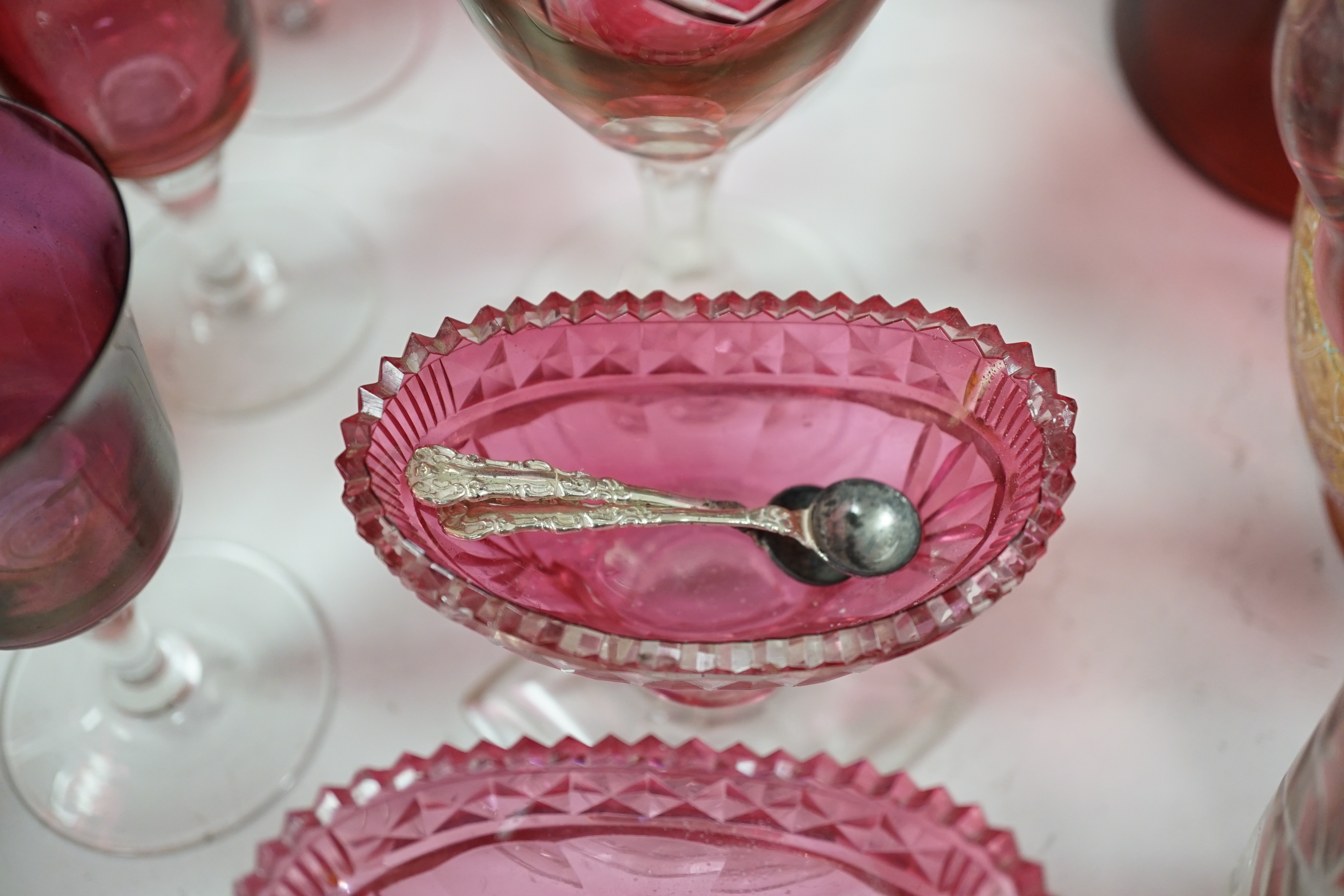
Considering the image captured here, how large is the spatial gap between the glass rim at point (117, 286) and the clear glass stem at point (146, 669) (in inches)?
5.4

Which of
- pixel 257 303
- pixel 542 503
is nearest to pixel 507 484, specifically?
pixel 542 503

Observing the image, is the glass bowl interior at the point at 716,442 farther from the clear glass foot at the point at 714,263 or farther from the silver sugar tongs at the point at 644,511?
the clear glass foot at the point at 714,263

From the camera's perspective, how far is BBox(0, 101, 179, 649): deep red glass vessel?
29 centimetres

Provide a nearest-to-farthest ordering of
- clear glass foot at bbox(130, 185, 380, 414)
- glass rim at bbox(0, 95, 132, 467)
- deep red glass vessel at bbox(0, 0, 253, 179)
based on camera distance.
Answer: glass rim at bbox(0, 95, 132, 467), deep red glass vessel at bbox(0, 0, 253, 179), clear glass foot at bbox(130, 185, 380, 414)

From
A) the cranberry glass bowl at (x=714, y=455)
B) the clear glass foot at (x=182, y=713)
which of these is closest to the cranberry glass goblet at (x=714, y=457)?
the cranberry glass bowl at (x=714, y=455)

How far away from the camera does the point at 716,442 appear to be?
0.39 meters

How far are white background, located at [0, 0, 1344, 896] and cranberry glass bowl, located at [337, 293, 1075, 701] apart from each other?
9 cm

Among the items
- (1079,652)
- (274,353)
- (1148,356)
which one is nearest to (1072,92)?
(1148,356)

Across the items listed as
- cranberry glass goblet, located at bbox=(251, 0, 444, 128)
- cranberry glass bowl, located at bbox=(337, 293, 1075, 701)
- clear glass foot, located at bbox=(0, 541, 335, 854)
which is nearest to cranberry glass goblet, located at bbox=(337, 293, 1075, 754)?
cranberry glass bowl, located at bbox=(337, 293, 1075, 701)

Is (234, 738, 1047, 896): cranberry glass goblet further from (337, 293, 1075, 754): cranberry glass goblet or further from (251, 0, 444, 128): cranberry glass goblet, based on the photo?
(251, 0, 444, 128): cranberry glass goblet

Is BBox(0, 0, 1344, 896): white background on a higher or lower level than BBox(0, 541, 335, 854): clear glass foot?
higher

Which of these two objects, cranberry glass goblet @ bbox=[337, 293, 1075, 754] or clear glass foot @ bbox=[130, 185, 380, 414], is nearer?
cranberry glass goblet @ bbox=[337, 293, 1075, 754]

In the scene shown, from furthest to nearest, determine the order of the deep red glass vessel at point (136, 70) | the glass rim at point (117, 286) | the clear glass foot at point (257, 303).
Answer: the clear glass foot at point (257, 303) < the deep red glass vessel at point (136, 70) < the glass rim at point (117, 286)

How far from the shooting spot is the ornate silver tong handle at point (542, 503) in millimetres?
333
